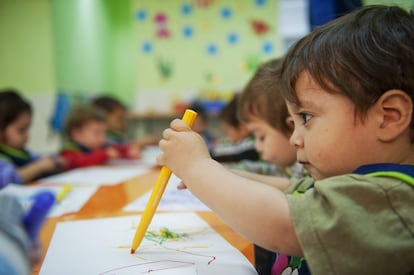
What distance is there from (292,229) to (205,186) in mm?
104

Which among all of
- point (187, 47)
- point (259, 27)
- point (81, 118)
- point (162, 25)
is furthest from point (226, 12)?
point (81, 118)

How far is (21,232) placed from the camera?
30 cm

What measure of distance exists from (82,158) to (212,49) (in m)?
2.03

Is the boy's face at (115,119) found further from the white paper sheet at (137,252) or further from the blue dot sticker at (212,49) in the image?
the white paper sheet at (137,252)

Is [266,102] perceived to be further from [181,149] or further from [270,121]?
[181,149]

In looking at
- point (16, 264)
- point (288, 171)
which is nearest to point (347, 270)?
point (16, 264)

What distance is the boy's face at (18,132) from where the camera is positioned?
4.97 ft

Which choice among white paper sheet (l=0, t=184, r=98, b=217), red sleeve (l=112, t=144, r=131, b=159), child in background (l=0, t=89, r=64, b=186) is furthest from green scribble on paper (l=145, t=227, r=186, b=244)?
red sleeve (l=112, t=144, r=131, b=159)

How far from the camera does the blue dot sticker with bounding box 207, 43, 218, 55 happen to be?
3354 millimetres

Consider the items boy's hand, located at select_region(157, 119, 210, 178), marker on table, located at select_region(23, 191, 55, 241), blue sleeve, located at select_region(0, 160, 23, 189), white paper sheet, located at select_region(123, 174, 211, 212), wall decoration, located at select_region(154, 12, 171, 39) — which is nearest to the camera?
marker on table, located at select_region(23, 191, 55, 241)

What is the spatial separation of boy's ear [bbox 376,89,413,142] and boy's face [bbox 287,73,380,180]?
11mm

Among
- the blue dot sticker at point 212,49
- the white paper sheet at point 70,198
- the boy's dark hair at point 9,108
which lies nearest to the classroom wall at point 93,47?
the boy's dark hair at point 9,108

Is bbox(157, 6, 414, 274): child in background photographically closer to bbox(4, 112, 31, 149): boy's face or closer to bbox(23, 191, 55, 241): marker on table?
bbox(23, 191, 55, 241): marker on table

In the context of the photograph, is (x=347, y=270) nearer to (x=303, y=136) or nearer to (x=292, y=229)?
(x=292, y=229)
